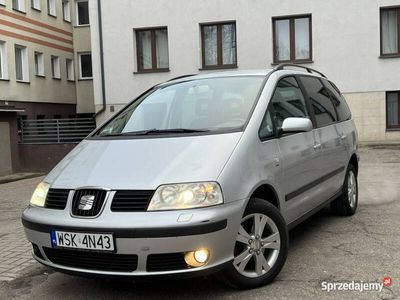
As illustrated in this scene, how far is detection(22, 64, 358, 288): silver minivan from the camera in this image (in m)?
3.57

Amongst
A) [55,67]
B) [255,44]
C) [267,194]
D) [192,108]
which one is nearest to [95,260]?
[267,194]

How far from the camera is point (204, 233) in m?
3.52

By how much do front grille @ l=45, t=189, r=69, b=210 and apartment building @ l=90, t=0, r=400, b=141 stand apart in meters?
15.3

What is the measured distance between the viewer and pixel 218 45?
63.0 feet

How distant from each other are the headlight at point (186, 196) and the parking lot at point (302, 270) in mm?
816

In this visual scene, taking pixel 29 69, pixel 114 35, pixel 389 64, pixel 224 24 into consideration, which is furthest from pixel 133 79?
pixel 389 64

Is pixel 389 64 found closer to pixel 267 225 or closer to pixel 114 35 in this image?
pixel 114 35

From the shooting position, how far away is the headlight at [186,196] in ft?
11.8

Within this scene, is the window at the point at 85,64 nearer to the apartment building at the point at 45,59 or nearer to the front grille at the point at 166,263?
the apartment building at the point at 45,59

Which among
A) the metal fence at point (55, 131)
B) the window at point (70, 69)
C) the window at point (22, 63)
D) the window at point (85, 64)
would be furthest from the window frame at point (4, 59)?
the window at point (85, 64)

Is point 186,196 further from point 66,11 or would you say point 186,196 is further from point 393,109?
point 66,11

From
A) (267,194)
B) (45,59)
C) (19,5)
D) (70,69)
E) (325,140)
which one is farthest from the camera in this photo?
(70,69)

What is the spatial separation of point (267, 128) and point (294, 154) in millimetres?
455

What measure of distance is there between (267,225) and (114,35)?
16.8 meters
